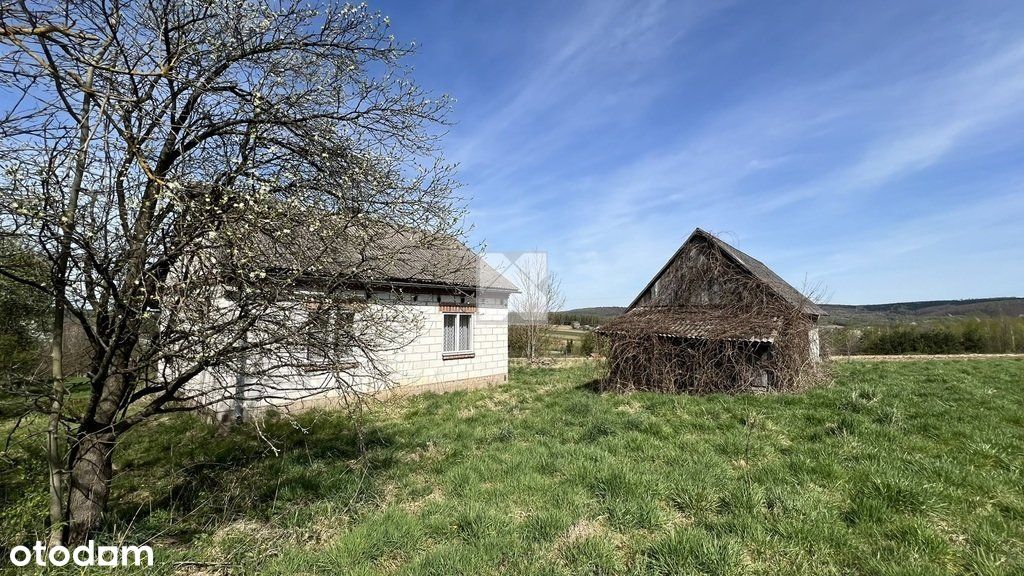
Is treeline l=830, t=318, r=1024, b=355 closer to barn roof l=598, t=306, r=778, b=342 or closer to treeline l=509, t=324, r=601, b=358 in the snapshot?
treeline l=509, t=324, r=601, b=358

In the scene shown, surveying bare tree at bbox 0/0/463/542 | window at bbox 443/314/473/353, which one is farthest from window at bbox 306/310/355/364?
window at bbox 443/314/473/353

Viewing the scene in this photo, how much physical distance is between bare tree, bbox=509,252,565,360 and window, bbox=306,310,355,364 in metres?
18.5

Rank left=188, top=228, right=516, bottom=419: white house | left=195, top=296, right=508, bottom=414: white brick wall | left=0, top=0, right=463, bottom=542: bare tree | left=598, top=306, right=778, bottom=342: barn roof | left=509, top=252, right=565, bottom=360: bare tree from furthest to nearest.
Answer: left=509, top=252, right=565, bottom=360: bare tree, left=195, top=296, right=508, bottom=414: white brick wall, left=598, top=306, right=778, bottom=342: barn roof, left=188, top=228, right=516, bottom=419: white house, left=0, top=0, right=463, bottom=542: bare tree

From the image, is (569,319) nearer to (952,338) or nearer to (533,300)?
(533,300)

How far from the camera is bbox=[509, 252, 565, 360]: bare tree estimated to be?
2366cm

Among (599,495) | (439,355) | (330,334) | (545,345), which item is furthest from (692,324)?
(545,345)

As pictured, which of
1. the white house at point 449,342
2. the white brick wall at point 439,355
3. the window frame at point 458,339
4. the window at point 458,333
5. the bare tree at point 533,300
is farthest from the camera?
the bare tree at point 533,300

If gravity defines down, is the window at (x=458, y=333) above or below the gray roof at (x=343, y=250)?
below

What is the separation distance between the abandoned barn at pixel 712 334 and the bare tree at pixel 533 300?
32.5ft

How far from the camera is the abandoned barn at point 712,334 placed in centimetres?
1081

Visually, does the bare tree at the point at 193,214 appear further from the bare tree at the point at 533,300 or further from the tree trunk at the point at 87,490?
the bare tree at the point at 533,300

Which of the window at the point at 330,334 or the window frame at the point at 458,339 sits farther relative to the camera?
the window frame at the point at 458,339

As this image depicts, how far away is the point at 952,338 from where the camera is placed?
93.8 ft

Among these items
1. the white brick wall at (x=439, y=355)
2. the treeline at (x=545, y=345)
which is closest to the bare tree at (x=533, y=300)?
the treeline at (x=545, y=345)
